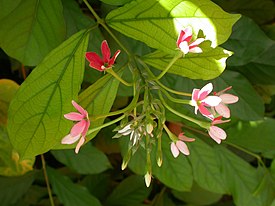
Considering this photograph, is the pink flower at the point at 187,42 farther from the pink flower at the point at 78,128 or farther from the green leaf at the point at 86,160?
the green leaf at the point at 86,160

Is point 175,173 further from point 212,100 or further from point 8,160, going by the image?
point 212,100

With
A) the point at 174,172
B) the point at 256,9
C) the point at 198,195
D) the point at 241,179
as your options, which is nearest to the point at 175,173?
the point at 174,172

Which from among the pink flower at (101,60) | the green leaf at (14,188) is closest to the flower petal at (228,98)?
the pink flower at (101,60)

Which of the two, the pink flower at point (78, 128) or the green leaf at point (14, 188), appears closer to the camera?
the pink flower at point (78, 128)

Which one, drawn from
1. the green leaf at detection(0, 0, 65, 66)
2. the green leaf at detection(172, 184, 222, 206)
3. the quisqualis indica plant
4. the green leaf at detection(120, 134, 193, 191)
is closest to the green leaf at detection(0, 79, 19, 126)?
the quisqualis indica plant

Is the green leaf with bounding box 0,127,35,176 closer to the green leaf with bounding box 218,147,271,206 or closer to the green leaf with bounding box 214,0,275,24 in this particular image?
the green leaf with bounding box 218,147,271,206

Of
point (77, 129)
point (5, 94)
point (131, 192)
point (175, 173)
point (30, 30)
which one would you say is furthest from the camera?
point (131, 192)
